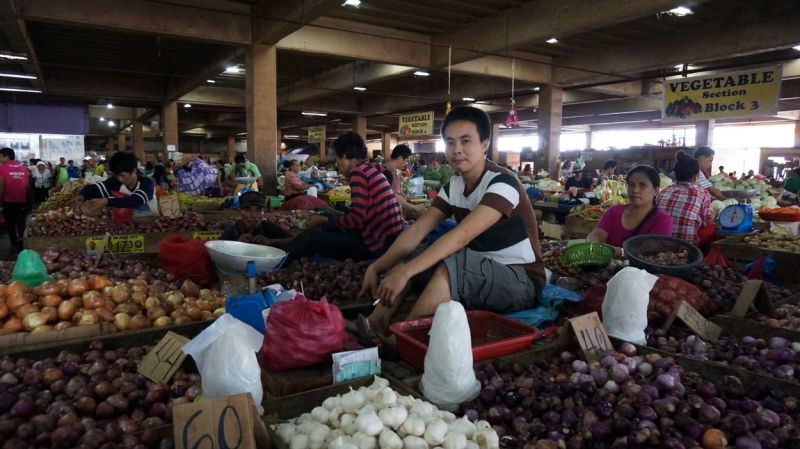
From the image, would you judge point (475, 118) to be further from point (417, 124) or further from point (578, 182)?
point (417, 124)

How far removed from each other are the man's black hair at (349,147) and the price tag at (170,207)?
2.32 metres

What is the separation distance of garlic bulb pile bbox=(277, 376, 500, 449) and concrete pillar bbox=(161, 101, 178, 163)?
51.2 ft

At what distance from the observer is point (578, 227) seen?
7.52 meters

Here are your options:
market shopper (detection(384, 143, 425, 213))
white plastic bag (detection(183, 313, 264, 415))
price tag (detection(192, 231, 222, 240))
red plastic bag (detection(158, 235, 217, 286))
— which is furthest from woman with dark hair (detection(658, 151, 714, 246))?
price tag (detection(192, 231, 222, 240))

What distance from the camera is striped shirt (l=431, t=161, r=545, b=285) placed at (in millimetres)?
2689

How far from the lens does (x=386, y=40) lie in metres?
10.1

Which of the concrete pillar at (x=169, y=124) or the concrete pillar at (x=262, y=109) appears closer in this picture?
the concrete pillar at (x=262, y=109)

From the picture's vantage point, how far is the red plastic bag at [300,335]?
6.68 feet

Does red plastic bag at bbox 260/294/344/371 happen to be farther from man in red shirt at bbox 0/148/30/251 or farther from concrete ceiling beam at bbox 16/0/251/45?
man in red shirt at bbox 0/148/30/251

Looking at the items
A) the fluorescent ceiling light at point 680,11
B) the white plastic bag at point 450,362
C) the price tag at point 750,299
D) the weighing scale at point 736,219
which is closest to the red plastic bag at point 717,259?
the weighing scale at point 736,219

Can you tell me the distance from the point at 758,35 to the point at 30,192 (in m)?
13.4

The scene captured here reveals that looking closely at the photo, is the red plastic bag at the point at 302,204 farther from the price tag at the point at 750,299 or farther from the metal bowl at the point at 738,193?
the metal bowl at the point at 738,193

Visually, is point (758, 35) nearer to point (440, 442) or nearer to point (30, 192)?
point (440, 442)

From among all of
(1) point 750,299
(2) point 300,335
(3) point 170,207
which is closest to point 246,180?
(3) point 170,207
